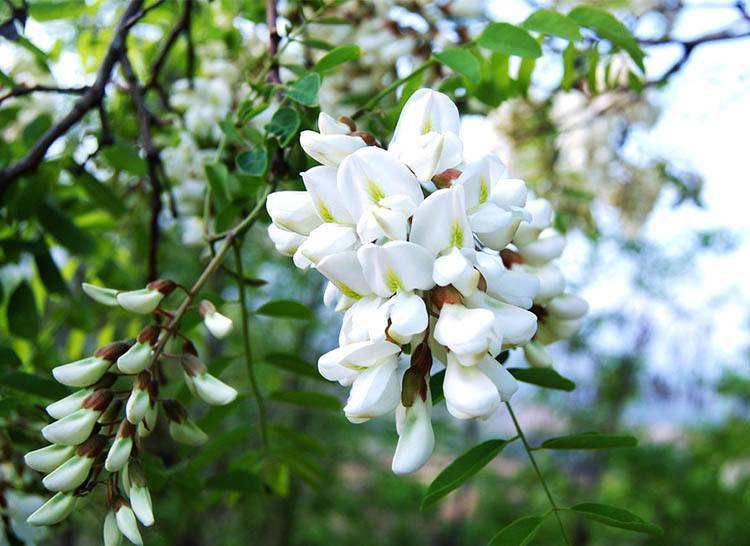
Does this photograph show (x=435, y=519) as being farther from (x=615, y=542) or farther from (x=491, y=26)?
(x=491, y=26)

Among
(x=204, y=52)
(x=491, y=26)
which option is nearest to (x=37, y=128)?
(x=204, y=52)

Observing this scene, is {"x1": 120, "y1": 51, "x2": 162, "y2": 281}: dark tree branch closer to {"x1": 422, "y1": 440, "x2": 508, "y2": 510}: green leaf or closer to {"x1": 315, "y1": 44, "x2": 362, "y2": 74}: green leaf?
{"x1": 315, "y1": 44, "x2": 362, "y2": 74}: green leaf

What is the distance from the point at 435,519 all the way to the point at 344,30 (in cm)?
361

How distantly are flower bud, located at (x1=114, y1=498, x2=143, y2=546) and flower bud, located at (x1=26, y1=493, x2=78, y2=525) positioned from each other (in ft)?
0.10

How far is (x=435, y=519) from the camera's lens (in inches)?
162

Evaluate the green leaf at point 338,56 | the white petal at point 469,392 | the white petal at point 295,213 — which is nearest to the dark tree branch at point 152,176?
the green leaf at point 338,56

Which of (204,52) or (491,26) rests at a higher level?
(491,26)

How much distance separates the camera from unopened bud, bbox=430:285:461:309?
0.39 m

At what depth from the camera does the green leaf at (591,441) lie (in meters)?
0.53

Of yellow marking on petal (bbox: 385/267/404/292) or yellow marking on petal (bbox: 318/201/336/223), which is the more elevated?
yellow marking on petal (bbox: 318/201/336/223)

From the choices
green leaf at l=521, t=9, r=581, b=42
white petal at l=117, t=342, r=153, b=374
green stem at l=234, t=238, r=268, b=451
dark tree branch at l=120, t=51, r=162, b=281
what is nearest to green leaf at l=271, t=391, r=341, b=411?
green stem at l=234, t=238, r=268, b=451

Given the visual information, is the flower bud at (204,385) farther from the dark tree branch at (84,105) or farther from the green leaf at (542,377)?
the dark tree branch at (84,105)

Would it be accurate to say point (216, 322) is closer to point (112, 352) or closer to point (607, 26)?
point (112, 352)

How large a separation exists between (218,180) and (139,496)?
0.30 m
